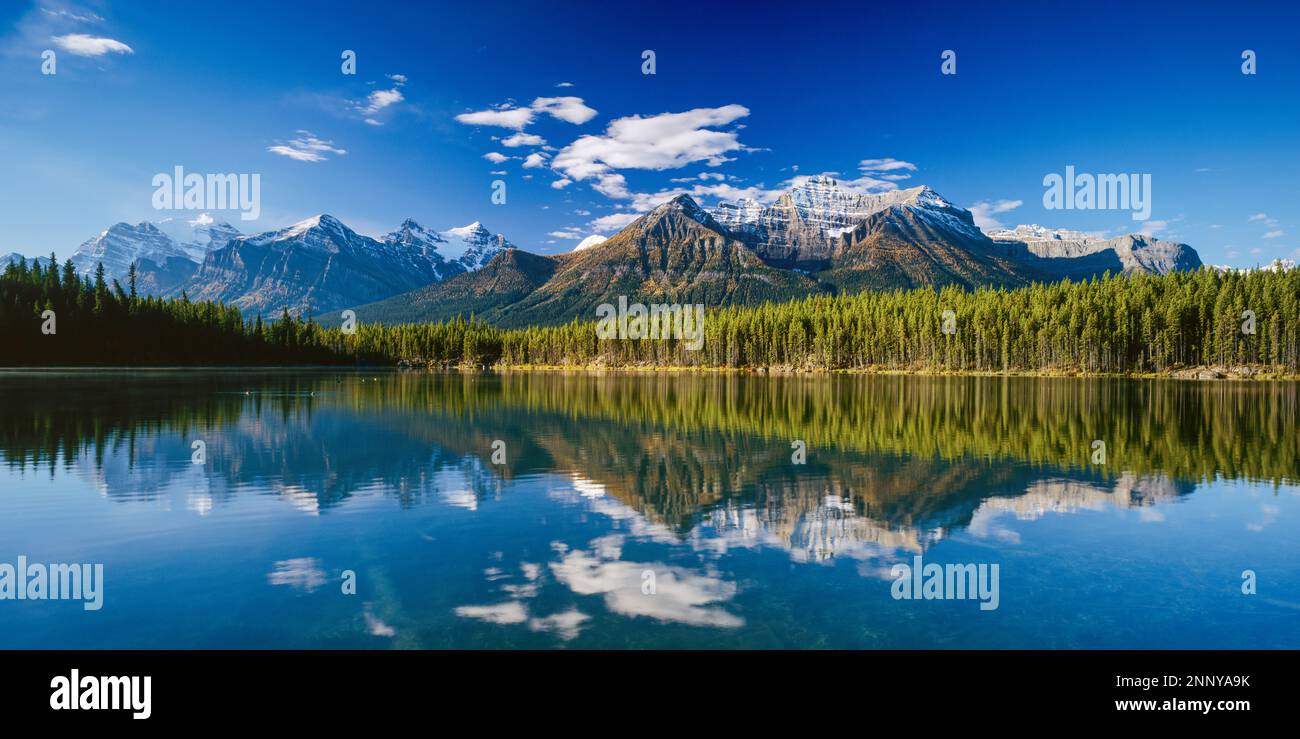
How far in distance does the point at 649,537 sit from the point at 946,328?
15458 cm

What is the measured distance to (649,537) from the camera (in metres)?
18.7

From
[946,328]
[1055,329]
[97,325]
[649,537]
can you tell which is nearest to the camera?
[649,537]

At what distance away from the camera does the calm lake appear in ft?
40.4

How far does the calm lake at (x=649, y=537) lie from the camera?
12328 millimetres

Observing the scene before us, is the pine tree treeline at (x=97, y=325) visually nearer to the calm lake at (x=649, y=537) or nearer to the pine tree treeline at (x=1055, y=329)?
the calm lake at (x=649, y=537)

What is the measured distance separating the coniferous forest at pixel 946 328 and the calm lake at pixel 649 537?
376 feet

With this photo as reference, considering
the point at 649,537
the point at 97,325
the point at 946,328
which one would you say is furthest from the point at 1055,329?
the point at 97,325

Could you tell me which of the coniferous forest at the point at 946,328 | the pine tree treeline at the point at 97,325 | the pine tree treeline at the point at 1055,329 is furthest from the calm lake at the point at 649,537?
the pine tree treeline at the point at 97,325

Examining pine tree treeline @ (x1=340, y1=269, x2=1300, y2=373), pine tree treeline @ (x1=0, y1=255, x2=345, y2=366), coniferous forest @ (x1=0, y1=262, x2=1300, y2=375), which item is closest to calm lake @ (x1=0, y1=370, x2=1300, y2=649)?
pine tree treeline @ (x1=340, y1=269, x2=1300, y2=373)

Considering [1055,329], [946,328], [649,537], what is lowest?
[649,537]

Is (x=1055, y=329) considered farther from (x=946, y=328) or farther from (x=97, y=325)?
(x=97, y=325)

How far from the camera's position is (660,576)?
1524cm

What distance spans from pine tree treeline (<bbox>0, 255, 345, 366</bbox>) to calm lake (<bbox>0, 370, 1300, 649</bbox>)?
13841 cm
